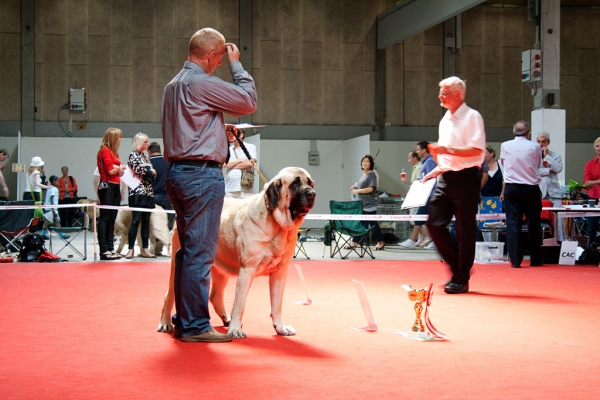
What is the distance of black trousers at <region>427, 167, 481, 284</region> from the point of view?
550 centimetres

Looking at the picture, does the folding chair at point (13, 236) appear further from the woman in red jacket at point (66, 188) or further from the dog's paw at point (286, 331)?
the woman in red jacket at point (66, 188)

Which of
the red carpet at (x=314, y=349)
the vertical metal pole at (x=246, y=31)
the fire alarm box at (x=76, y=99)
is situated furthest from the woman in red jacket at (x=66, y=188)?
the red carpet at (x=314, y=349)

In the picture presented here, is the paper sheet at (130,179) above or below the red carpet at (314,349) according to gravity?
above

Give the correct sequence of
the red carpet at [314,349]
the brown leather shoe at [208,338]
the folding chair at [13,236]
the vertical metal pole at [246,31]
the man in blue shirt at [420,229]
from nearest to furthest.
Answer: the red carpet at [314,349] → the brown leather shoe at [208,338] → the folding chair at [13,236] → the man in blue shirt at [420,229] → the vertical metal pole at [246,31]

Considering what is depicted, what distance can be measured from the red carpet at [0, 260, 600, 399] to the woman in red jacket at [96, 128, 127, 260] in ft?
8.91

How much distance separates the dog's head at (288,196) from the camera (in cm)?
362

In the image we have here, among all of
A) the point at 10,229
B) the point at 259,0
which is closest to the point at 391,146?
the point at 259,0

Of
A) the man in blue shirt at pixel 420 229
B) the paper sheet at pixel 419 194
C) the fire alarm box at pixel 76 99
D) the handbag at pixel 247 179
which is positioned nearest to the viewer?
the paper sheet at pixel 419 194

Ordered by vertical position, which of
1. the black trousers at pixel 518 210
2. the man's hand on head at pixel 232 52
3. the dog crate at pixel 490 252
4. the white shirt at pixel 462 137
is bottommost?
the dog crate at pixel 490 252

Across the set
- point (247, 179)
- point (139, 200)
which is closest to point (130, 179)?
point (139, 200)

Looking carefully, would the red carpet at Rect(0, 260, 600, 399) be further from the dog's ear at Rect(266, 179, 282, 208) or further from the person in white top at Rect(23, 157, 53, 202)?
the person in white top at Rect(23, 157, 53, 202)

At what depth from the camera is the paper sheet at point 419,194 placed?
6319 mm

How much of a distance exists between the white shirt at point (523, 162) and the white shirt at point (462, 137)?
233cm

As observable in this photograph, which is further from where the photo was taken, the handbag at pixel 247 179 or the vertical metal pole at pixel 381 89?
the vertical metal pole at pixel 381 89
